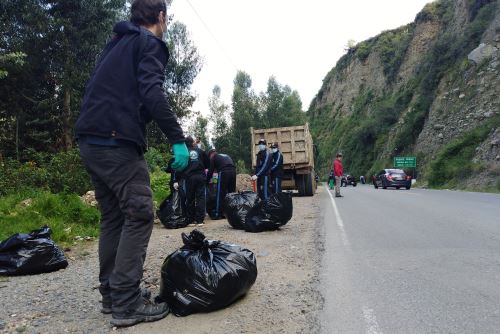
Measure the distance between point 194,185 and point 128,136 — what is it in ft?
18.6

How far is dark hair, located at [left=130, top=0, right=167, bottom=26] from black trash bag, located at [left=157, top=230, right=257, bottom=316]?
173 cm

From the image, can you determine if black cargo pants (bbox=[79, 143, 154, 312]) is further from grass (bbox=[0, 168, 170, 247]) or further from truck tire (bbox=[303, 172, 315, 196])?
truck tire (bbox=[303, 172, 315, 196])

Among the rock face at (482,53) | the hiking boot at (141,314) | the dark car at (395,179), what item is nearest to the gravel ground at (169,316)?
the hiking boot at (141,314)

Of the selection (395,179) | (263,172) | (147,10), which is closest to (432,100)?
(395,179)

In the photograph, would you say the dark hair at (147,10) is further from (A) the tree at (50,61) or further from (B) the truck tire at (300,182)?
(A) the tree at (50,61)

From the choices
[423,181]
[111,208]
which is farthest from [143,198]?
[423,181]

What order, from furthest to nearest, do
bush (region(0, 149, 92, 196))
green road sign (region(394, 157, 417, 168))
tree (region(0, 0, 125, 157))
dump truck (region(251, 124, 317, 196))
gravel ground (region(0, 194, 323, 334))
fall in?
green road sign (region(394, 157, 417, 168)) < tree (region(0, 0, 125, 157)) < dump truck (region(251, 124, 317, 196)) < bush (region(0, 149, 92, 196)) < gravel ground (region(0, 194, 323, 334))

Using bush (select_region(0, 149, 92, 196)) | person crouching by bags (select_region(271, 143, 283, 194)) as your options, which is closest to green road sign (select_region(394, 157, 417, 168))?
person crouching by bags (select_region(271, 143, 283, 194))

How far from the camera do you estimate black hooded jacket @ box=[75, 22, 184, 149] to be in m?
3.16

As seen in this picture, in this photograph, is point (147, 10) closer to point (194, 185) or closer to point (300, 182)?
point (194, 185)

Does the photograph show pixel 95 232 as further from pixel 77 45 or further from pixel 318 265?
pixel 77 45

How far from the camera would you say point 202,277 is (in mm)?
3465

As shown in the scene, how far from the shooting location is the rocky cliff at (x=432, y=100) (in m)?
28.5

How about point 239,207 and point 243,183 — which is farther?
point 243,183
